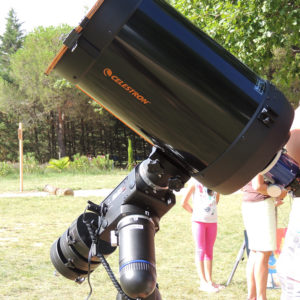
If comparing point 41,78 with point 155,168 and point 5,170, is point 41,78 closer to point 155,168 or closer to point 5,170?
point 5,170

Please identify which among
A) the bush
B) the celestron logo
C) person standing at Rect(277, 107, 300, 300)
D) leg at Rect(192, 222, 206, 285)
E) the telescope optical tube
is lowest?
the bush

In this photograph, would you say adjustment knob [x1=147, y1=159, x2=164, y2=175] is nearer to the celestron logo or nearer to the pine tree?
the celestron logo

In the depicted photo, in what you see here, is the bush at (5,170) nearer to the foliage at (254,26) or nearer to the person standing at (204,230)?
the foliage at (254,26)

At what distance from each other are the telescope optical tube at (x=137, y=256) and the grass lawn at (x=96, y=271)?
309cm

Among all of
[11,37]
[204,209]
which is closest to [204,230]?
[204,209]

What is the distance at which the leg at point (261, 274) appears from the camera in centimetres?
354

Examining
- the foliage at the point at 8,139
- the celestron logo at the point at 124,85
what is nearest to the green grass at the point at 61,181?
the foliage at the point at 8,139

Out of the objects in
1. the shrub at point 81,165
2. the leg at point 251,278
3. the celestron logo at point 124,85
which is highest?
the celestron logo at point 124,85

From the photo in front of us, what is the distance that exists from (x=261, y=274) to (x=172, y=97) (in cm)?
275

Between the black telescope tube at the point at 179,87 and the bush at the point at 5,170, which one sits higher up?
the black telescope tube at the point at 179,87

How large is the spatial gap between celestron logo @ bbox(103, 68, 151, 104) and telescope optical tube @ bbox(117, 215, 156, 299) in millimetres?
391

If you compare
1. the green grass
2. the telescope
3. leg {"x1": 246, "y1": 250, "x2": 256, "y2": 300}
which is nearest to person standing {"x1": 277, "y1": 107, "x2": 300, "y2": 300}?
the telescope

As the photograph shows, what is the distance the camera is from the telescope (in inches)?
44.9

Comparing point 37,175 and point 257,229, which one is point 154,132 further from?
point 37,175
